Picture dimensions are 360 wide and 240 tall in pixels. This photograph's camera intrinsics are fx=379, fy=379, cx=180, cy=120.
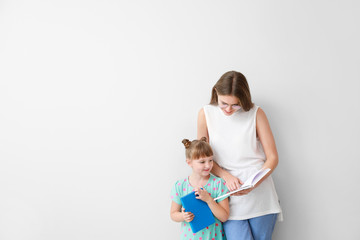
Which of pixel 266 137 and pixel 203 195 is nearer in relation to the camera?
pixel 203 195

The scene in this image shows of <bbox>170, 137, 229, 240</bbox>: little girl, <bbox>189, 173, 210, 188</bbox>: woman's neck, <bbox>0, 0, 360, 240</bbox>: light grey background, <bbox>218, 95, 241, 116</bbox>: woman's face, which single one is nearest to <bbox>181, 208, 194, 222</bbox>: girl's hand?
<bbox>170, 137, 229, 240</bbox>: little girl

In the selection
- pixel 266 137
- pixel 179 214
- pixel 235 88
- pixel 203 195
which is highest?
pixel 235 88

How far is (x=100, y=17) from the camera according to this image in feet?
7.51

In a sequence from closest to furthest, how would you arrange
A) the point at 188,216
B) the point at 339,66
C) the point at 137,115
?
the point at 188,216 < the point at 339,66 < the point at 137,115

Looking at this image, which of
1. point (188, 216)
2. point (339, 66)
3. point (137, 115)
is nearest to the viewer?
point (188, 216)

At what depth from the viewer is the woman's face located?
1833mm

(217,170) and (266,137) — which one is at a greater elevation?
(266,137)

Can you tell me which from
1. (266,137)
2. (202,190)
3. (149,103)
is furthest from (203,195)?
(149,103)

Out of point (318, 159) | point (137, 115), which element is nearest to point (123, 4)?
point (137, 115)

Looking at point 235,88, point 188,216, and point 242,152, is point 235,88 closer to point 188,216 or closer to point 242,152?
point 242,152

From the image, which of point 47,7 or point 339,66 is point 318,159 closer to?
point 339,66

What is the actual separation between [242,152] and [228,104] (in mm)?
268

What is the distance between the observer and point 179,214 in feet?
6.14

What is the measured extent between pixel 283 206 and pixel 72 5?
1.73 m
